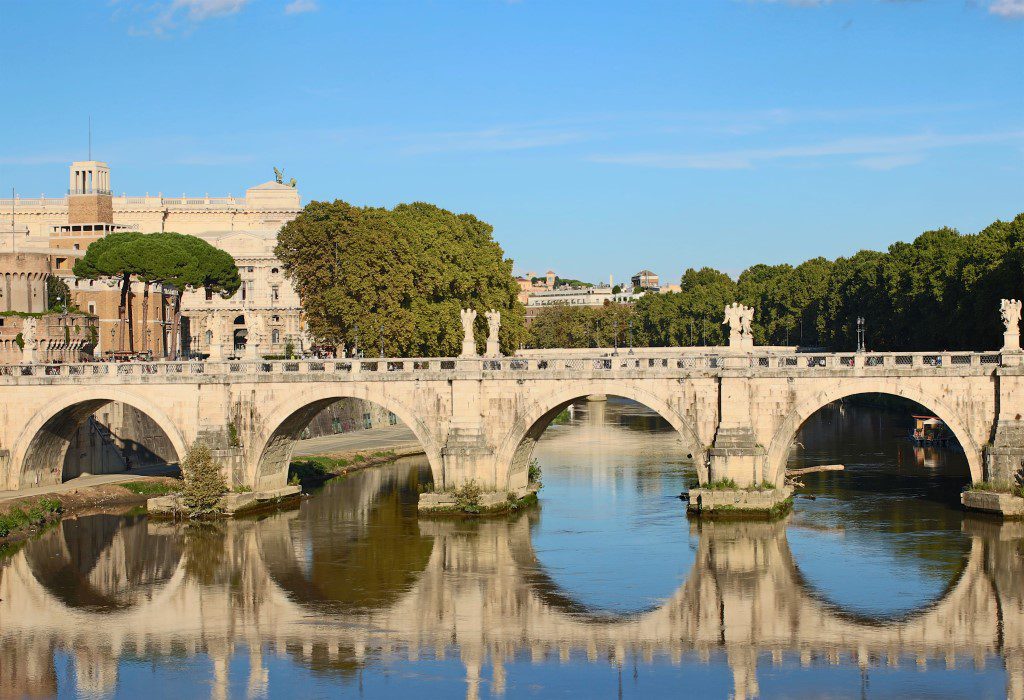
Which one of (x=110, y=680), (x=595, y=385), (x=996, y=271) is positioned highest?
(x=996, y=271)

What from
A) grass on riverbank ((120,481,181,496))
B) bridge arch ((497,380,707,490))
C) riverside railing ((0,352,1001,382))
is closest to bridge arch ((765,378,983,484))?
riverside railing ((0,352,1001,382))

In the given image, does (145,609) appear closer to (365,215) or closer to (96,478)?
(96,478)

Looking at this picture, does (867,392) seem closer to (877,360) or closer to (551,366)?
(877,360)

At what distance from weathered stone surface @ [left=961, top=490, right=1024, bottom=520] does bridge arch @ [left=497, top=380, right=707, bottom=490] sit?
11.4m

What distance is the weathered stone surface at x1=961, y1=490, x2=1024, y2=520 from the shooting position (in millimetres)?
56500

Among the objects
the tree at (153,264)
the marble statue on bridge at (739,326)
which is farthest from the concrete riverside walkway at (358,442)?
the marble statue on bridge at (739,326)

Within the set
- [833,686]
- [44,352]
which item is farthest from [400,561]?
[44,352]

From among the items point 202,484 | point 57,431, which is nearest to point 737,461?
point 202,484

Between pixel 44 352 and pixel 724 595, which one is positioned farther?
pixel 44 352

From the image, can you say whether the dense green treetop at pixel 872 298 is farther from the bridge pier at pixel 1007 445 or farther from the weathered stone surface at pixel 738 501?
the weathered stone surface at pixel 738 501

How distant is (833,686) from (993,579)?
13434 millimetres

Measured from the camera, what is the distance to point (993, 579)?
4912cm

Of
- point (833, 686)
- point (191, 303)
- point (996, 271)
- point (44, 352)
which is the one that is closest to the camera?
point (833, 686)

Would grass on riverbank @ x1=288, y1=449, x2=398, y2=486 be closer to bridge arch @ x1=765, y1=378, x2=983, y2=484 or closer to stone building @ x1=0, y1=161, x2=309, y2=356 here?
bridge arch @ x1=765, y1=378, x2=983, y2=484
